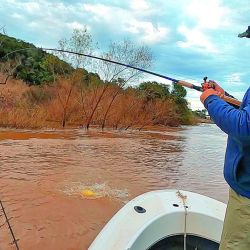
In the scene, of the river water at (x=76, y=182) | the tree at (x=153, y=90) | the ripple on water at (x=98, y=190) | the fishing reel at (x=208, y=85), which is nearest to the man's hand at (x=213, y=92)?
the fishing reel at (x=208, y=85)

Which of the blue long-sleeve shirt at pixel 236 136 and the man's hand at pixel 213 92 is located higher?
the man's hand at pixel 213 92

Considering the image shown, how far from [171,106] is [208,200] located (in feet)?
97.3

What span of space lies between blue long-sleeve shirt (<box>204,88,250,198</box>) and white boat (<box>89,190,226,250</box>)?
682mm

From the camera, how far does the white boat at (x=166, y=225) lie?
2.31 m

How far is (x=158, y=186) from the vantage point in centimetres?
757

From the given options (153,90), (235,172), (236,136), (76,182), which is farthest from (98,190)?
(153,90)

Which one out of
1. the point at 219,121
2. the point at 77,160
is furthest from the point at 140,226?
the point at 77,160

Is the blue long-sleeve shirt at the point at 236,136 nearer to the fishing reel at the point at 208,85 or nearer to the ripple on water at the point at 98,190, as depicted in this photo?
the fishing reel at the point at 208,85

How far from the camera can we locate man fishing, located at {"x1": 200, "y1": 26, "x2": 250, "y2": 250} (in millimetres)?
1801

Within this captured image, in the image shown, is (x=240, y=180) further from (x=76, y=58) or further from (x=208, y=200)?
(x=76, y=58)

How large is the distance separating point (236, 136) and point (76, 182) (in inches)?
224

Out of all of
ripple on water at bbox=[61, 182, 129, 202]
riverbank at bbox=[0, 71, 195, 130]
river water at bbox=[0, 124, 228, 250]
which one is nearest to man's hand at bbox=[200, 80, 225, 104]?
river water at bbox=[0, 124, 228, 250]

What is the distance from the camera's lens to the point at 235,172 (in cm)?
187

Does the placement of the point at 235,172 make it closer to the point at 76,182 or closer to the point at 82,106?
the point at 76,182
